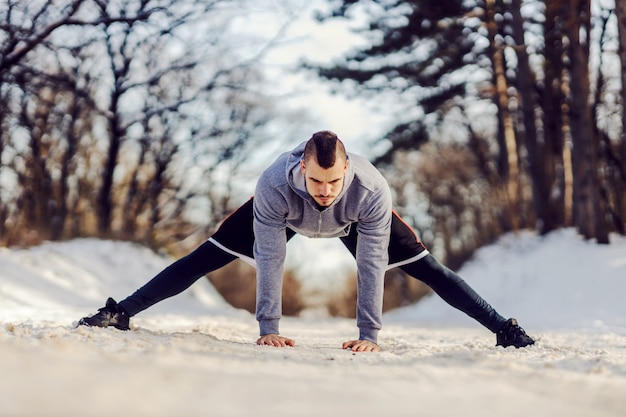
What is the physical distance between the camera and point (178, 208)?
20500 mm

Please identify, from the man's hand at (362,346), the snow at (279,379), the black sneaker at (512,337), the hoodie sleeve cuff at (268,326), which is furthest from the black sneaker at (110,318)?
the black sneaker at (512,337)

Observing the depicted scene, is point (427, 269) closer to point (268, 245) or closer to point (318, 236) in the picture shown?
point (318, 236)

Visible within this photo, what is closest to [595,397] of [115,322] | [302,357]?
[302,357]

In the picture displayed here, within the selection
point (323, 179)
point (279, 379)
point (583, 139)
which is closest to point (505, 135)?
point (583, 139)

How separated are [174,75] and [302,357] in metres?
15.7

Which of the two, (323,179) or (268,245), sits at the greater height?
(323,179)

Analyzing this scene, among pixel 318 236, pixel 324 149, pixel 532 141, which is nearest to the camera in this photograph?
pixel 324 149

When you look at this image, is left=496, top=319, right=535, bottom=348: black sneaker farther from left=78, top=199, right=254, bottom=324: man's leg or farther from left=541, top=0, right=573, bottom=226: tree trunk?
left=541, top=0, right=573, bottom=226: tree trunk

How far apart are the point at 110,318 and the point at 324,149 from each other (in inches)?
74.5

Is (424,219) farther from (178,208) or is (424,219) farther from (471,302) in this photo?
→ (471,302)

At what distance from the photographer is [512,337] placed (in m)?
4.24

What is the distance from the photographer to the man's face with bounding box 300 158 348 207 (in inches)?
131

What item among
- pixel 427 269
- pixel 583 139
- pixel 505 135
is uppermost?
pixel 505 135

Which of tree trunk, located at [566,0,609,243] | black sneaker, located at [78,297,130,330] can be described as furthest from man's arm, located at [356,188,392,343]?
tree trunk, located at [566,0,609,243]
